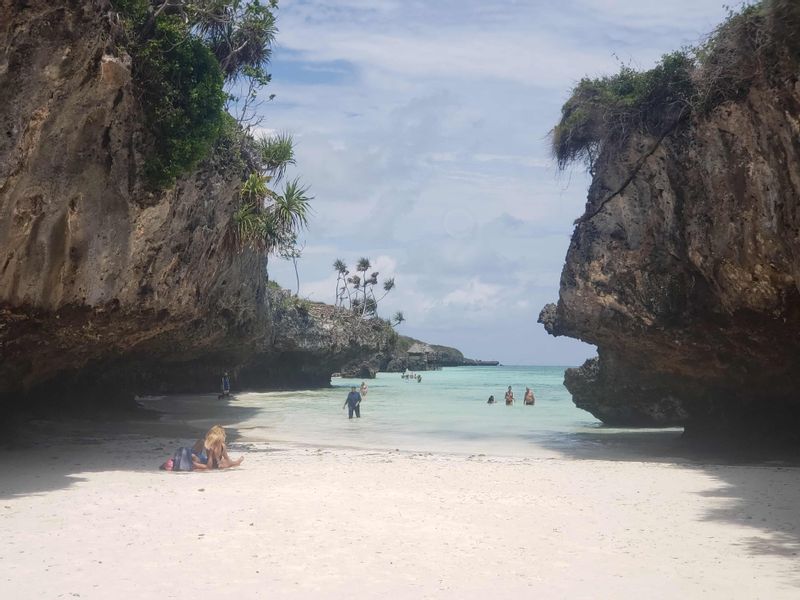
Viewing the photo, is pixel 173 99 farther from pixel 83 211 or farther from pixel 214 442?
pixel 214 442

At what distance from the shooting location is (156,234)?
40.6ft

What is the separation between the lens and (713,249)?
12.3 m

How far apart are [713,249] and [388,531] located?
7.88m

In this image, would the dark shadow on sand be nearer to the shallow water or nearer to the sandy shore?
the sandy shore

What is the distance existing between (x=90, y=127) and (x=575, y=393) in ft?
57.3

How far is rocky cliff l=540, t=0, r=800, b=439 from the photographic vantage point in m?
10.2

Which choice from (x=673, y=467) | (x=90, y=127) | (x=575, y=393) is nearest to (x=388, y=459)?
(x=673, y=467)

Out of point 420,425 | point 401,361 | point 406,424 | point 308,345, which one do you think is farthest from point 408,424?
point 401,361

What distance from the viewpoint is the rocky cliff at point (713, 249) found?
1016cm

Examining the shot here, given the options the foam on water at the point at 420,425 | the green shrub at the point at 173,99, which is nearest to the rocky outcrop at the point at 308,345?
the foam on water at the point at 420,425

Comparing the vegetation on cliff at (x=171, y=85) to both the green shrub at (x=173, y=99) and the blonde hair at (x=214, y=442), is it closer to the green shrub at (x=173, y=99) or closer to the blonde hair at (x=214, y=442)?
the green shrub at (x=173, y=99)

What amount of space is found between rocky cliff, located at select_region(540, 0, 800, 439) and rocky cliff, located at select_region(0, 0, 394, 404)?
8157mm

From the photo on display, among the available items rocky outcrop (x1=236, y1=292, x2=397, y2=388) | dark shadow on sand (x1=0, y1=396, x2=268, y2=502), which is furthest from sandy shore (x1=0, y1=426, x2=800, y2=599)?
rocky outcrop (x1=236, y1=292, x2=397, y2=388)

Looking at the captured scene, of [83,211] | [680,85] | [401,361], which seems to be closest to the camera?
[83,211]
